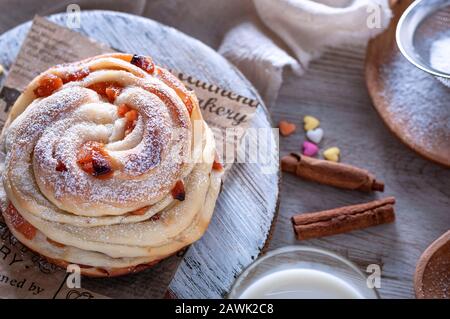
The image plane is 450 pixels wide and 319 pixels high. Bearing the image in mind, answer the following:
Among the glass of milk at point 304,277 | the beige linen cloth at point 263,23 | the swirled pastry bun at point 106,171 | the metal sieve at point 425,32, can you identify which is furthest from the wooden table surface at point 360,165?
the swirled pastry bun at point 106,171

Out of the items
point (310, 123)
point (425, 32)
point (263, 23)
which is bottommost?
point (310, 123)

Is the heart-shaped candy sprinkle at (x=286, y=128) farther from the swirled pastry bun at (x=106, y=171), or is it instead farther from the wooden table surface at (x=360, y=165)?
the swirled pastry bun at (x=106, y=171)

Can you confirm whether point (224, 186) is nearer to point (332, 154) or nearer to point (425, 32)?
point (332, 154)

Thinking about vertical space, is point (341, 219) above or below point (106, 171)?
below

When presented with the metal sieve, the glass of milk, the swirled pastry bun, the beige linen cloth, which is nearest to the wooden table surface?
the beige linen cloth

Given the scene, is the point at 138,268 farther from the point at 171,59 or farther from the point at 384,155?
the point at 384,155

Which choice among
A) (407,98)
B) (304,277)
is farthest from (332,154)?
(304,277)

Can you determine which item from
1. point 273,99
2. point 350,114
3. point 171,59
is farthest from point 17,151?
point 350,114
